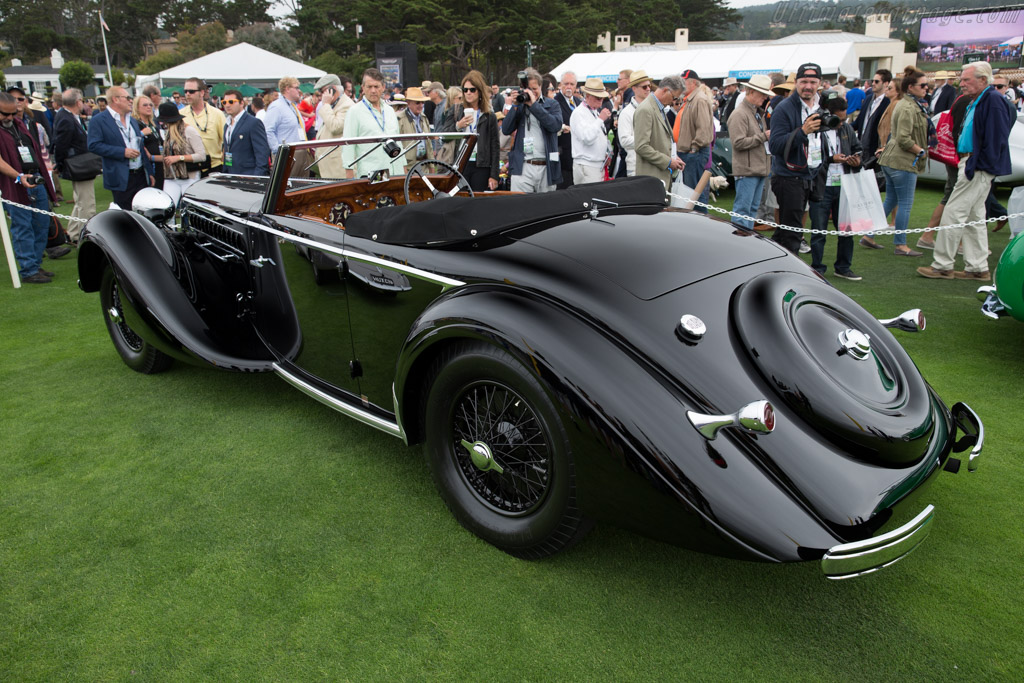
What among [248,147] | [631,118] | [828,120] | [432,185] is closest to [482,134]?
[631,118]

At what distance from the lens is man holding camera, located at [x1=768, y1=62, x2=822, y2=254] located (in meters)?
5.93

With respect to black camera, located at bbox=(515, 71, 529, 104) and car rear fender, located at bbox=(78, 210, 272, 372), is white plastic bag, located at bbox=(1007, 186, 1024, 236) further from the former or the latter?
car rear fender, located at bbox=(78, 210, 272, 372)

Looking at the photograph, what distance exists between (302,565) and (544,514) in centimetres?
95

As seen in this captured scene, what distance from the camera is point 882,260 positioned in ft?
23.7

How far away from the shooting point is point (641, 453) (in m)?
2.03

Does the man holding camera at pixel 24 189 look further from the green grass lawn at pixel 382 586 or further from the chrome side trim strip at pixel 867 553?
the chrome side trim strip at pixel 867 553

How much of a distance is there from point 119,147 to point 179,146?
2.57 feet

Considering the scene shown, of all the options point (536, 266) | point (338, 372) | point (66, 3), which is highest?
point (66, 3)

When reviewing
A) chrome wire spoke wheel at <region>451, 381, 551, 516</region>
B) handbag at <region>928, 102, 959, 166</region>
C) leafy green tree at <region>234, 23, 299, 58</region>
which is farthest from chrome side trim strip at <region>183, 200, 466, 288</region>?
leafy green tree at <region>234, 23, 299, 58</region>

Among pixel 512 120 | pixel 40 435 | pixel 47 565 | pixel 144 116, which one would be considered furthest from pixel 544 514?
pixel 144 116

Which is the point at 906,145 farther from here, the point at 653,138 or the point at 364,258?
the point at 364,258

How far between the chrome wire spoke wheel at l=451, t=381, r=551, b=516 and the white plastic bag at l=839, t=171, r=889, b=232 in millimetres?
5025

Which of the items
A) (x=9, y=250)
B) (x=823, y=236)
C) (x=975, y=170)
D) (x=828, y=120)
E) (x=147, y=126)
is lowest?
(x=823, y=236)

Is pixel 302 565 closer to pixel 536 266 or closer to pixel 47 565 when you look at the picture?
pixel 47 565
